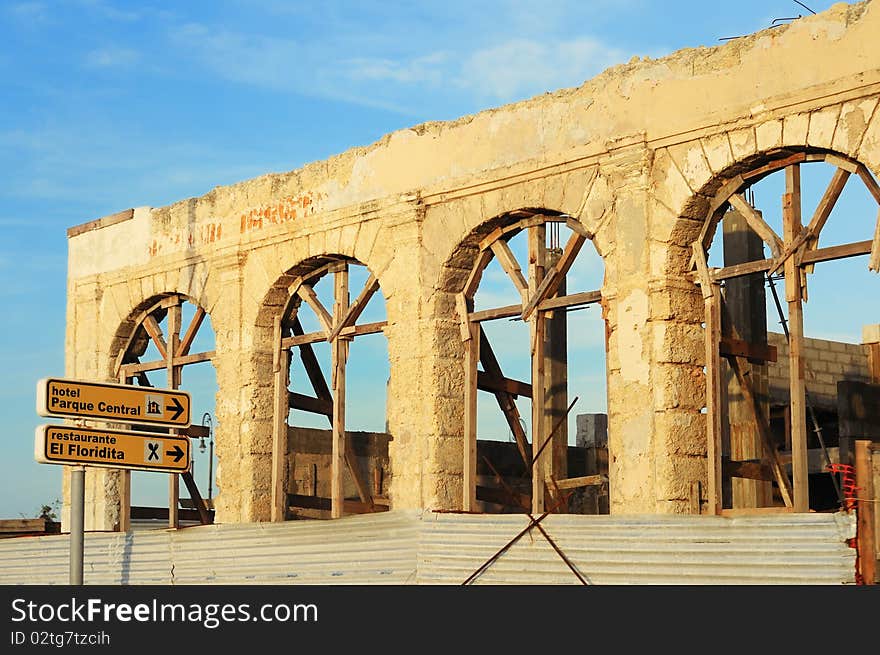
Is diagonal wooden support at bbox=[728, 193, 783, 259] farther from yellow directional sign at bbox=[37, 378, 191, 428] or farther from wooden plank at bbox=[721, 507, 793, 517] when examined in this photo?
yellow directional sign at bbox=[37, 378, 191, 428]

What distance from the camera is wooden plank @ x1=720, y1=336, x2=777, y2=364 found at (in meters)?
13.5

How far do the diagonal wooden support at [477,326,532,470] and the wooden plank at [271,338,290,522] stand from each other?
7.93ft

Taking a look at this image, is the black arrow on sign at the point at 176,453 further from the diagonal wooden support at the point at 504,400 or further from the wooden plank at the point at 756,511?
the diagonal wooden support at the point at 504,400

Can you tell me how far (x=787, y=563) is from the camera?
8.52 meters

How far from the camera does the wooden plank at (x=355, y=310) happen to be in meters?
16.2

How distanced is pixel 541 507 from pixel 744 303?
474 cm

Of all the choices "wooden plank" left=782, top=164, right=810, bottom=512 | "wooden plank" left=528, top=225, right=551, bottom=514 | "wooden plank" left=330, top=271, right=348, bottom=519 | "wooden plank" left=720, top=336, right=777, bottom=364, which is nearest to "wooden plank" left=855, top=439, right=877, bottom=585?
"wooden plank" left=782, top=164, right=810, bottom=512

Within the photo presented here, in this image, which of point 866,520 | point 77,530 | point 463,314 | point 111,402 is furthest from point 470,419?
point 866,520

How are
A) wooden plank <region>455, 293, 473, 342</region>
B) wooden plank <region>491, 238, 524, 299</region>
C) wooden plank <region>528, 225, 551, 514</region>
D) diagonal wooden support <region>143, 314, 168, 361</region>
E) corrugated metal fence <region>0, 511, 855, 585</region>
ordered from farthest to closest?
diagonal wooden support <region>143, 314, 168, 361</region> < wooden plank <region>455, 293, 473, 342</region> < wooden plank <region>491, 238, 524, 299</region> < wooden plank <region>528, 225, 551, 514</region> < corrugated metal fence <region>0, 511, 855, 585</region>

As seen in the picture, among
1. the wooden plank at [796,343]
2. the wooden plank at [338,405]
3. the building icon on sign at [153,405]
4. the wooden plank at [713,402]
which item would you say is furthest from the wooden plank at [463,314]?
the building icon on sign at [153,405]

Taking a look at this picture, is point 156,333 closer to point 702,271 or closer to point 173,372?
point 173,372

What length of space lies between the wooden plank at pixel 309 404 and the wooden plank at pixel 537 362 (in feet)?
12.7

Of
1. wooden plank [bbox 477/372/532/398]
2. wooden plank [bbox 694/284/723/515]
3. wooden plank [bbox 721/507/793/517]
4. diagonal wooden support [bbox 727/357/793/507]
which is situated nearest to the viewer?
wooden plank [bbox 721/507/793/517]

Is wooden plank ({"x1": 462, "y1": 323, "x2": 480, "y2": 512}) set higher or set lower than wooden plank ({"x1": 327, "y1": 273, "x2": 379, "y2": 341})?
lower
